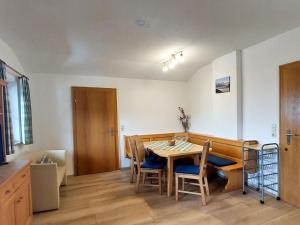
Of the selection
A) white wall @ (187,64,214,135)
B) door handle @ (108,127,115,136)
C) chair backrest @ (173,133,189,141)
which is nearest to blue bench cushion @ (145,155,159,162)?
chair backrest @ (173,133,189,141)

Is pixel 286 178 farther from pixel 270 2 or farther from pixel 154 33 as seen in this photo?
pixel 154 33

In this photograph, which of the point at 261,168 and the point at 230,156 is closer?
the point at 261,168

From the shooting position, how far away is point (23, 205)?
2.00m

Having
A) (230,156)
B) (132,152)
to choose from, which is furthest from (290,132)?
(132,152)

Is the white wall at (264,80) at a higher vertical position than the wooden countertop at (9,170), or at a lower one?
higher

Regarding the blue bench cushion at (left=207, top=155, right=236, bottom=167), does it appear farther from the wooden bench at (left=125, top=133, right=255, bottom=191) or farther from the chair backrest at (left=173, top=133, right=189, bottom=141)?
the chair backrest at (left=173, top=133, right=189, bottom=141)

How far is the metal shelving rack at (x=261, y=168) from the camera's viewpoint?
2.80 meters

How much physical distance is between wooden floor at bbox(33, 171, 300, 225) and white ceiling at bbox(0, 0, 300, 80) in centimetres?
240

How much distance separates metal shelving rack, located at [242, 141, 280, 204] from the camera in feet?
9.20

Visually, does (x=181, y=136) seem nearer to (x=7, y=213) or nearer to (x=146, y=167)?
(x=146, y=167)

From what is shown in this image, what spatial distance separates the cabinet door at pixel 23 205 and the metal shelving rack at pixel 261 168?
2.95m

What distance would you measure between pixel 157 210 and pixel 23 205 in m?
1.60

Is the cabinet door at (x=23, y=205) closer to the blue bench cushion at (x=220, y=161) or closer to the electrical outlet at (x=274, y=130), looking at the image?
the blue bench cushion at (x=220, y=161)

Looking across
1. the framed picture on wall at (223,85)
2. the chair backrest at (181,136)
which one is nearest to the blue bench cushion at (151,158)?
the chair backrest at (181,136)
